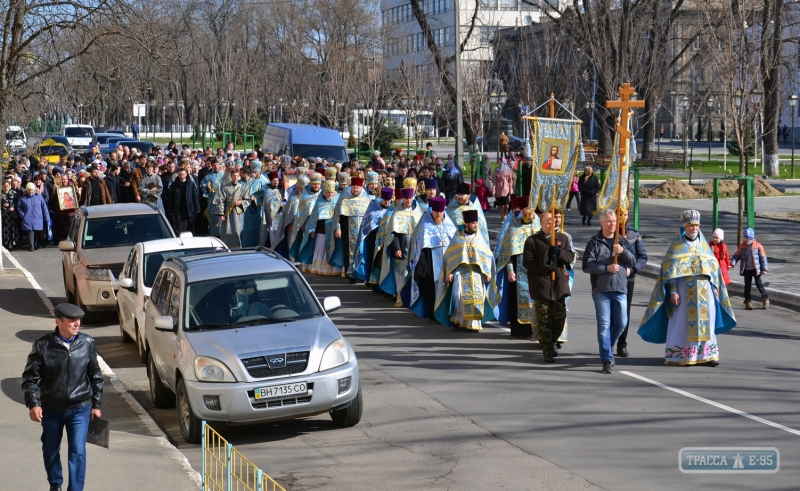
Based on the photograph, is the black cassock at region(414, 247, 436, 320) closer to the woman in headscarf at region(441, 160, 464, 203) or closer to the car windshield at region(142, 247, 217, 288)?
the car windshield at region(142, 247, 217, 288)

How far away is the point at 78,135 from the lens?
195 feet

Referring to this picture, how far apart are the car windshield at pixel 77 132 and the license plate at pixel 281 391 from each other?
52583mm

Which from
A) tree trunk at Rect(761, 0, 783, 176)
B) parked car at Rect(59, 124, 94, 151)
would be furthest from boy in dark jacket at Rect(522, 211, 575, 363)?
parked car at Rect(59, 124, 94, 151)

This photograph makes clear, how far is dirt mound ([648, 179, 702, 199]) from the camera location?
33.8 metres

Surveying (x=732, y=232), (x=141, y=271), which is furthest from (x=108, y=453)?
(x=732, y=232)

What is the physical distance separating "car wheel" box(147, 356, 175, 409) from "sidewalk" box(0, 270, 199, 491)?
0.96 ft

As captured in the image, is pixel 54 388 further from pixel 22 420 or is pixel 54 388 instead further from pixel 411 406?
pixel 411 406

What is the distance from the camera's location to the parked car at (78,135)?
188ft

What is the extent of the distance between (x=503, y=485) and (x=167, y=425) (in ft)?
12.3

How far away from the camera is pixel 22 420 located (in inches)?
392

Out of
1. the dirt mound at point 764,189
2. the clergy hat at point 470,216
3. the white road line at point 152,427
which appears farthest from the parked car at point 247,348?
the dirt mound at point 764,189

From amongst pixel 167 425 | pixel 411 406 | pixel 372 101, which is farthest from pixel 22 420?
pixel 372 101

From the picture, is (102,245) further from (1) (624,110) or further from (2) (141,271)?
(1) (624,110)

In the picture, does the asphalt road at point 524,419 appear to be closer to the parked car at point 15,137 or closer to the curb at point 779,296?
the curb at point 779,296
